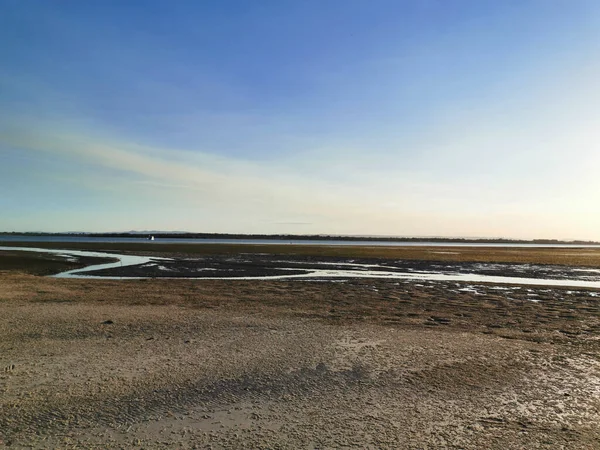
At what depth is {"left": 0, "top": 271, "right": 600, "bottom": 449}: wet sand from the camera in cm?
620

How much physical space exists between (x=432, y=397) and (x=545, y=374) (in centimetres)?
328

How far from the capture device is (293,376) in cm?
866

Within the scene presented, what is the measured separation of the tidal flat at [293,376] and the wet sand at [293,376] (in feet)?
0.11

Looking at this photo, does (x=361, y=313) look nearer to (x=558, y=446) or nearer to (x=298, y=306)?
(x=298, y=306)

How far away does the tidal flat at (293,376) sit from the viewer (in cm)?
620

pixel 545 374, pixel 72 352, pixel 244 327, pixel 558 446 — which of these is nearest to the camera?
pixel 558 446

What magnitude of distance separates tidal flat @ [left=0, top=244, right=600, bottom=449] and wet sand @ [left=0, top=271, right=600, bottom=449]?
35 millimetres

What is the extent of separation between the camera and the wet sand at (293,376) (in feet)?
20.3

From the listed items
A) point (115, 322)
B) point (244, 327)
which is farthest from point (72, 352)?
point (244, 327)

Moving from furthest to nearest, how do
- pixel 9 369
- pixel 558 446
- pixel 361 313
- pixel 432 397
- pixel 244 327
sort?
pixel 361 313
pixel 244 327
pixel 9 369
pixel 432 397
pixel 558 446

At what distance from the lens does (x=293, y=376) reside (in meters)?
8.66

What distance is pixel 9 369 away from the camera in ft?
28.1

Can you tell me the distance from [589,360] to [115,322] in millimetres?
13098

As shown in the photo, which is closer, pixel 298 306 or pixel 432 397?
pixel 432 397
